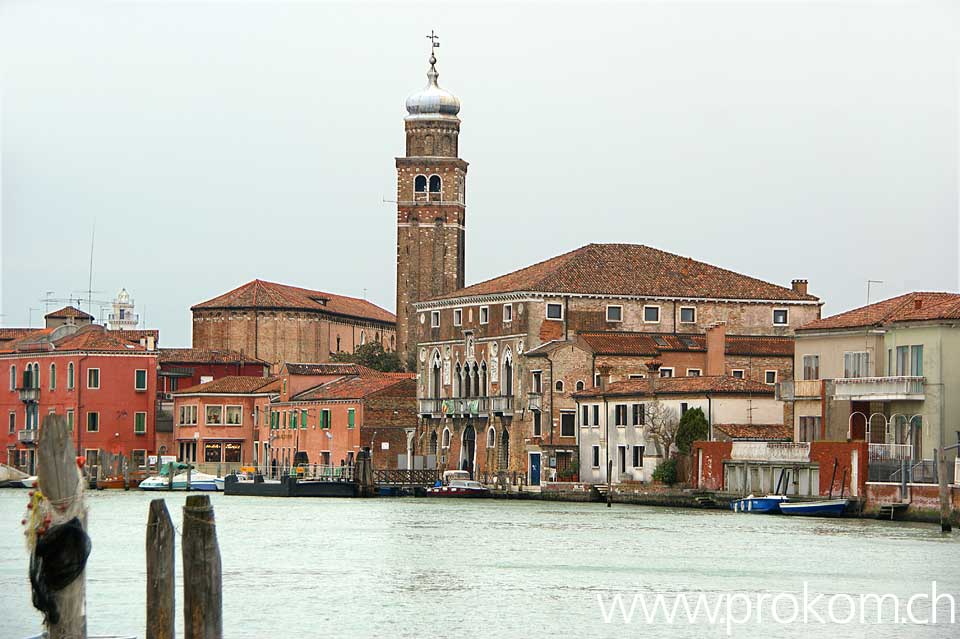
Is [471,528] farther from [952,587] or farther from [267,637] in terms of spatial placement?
[267,637]

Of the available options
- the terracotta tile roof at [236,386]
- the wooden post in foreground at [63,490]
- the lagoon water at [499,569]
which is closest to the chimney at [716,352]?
the lagoon water at [499,569]

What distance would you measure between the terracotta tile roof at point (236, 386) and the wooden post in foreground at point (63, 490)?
208ft

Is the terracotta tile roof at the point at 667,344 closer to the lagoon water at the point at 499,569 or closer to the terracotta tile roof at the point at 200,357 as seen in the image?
the lagoon water at the point at 499,569

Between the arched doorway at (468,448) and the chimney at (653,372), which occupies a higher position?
the chimney at (653,372)

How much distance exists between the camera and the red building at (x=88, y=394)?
251 feet

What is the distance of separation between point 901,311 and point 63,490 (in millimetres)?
35790

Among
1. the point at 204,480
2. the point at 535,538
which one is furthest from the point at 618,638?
the point at 204,480

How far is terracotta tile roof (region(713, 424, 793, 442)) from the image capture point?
179 ft

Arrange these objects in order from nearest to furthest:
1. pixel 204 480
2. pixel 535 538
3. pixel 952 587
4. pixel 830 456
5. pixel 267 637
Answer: pixel 267 637 → pixel 952 587 → pixel 535 538 → pixel 830 456 → pixel 204 480

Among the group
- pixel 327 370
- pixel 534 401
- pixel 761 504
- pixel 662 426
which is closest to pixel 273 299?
pixel 327 370

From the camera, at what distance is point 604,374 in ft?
208

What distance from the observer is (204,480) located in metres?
69.4

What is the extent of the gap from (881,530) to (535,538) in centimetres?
737

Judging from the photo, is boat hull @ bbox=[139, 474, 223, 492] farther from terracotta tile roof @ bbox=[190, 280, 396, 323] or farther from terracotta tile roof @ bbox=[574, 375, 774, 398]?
terracotta tile roof @ bbox=[190, 280, 396, 323]
